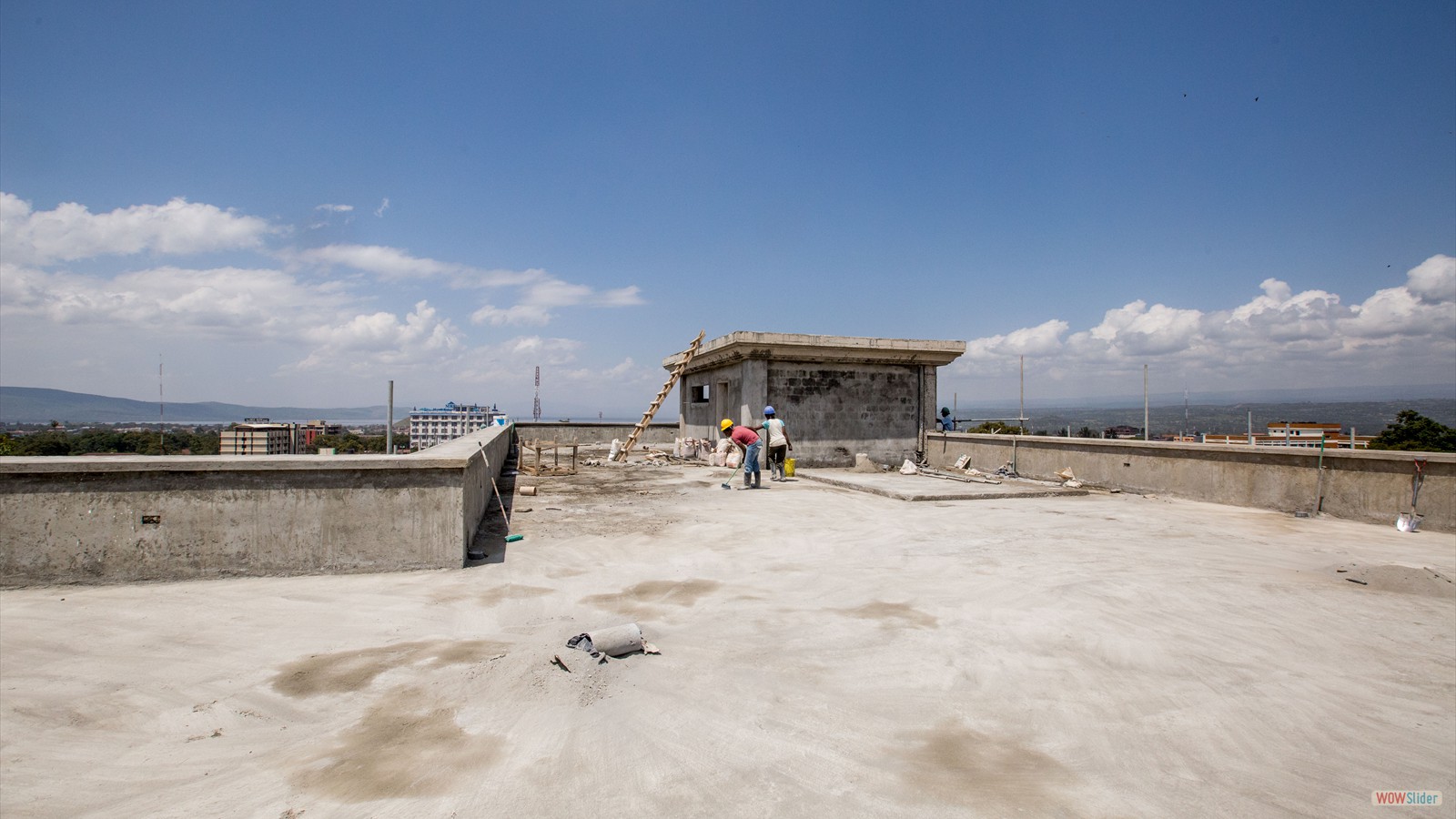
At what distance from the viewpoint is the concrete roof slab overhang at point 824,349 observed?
54.6 ft

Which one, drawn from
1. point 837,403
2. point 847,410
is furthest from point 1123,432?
point 837,403

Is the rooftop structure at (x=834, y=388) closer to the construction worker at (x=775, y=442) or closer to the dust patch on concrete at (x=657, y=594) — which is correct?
the construction worker at (x=775, y=442)

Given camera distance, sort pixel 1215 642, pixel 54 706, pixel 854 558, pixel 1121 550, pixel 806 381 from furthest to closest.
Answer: pixel 806 381 < pixel 1121 550 < pixel 854 558 < pixel 1215 642 < pixel 54 706

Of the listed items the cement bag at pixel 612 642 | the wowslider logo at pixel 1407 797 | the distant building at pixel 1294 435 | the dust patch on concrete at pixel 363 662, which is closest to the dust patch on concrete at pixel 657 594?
the cement bag at pixel 612 642

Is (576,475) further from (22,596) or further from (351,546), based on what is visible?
(22,596)

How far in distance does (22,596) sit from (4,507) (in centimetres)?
76

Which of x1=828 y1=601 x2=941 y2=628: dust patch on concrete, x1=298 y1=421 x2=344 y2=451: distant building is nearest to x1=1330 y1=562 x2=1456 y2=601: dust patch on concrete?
x1=828 y1=601 x2=941 y2=628: dust patch on concrete

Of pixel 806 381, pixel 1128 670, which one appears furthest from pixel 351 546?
pixel 806 381

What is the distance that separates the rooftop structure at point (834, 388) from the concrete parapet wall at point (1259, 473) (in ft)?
10.3

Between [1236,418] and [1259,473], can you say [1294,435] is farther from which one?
[1259,473]

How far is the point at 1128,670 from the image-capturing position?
429 cm

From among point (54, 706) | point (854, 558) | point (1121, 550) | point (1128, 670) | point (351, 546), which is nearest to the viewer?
point (54, 706)

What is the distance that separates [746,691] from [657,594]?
2.08 metres

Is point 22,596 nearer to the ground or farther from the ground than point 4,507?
nearer to the ground
